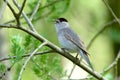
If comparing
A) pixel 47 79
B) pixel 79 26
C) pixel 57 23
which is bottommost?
pixel 79 26

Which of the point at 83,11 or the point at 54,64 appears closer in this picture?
the point at 54,64

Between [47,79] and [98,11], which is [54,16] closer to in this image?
[47,79]

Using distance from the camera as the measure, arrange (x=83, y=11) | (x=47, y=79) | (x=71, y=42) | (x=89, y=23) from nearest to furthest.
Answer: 1. (x=47, y=79)
2. (x=71, y=42)
3. (x=89, y=23)
4. (x=83, y=11)

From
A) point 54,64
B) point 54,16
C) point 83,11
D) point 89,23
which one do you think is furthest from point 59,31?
point 83,11

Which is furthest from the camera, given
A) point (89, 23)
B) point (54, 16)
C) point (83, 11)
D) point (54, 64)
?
point (83, 11)

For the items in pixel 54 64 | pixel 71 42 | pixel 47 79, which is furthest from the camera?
pixel 71 42

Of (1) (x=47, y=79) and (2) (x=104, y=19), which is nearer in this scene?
(1) (x=47, y=79)

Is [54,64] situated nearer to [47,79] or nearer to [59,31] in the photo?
[47,79]

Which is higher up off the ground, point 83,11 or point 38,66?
point 38,66

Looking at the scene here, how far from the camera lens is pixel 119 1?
28.2 ft

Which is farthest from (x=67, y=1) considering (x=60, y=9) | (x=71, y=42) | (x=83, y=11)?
(x=83, y=11)

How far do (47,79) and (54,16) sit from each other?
1.28m

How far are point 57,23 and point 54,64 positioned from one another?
1.22 meters

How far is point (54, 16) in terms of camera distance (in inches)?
201
